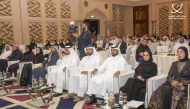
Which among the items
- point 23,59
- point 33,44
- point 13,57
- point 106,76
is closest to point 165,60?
point 106,76

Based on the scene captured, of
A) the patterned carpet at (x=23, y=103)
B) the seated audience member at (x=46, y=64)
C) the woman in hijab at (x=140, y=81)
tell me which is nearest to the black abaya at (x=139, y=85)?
the woman in hijab at (x=140, y=81)

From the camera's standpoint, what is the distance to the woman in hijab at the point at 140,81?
143 inches

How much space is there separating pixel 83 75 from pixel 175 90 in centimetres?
193

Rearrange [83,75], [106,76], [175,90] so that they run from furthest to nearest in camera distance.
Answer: [83,75] → [106,76] → [175,90]

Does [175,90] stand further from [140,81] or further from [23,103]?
[23,103]

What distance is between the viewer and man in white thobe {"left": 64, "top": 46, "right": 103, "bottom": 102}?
433 cm

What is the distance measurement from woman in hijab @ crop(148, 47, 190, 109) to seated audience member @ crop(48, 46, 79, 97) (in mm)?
2262

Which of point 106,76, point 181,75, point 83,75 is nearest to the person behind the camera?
point 181,75

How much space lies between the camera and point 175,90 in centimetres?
305

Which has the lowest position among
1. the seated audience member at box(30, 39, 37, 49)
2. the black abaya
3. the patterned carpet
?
the patterned carpet

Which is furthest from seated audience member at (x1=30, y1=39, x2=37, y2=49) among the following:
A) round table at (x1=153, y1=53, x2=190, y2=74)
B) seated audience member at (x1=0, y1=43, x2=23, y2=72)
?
round table at (x1=153, y1=53, x2=190, y2=74)

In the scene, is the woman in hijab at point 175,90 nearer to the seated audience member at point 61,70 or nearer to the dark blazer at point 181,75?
the dark blazer at point 181,75

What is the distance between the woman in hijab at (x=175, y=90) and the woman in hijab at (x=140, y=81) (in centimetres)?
42

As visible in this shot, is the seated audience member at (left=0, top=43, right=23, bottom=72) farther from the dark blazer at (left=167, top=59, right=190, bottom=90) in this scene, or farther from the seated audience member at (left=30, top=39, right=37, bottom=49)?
the dark blazer at (left=167, top=59, right=190, bottom=90)
